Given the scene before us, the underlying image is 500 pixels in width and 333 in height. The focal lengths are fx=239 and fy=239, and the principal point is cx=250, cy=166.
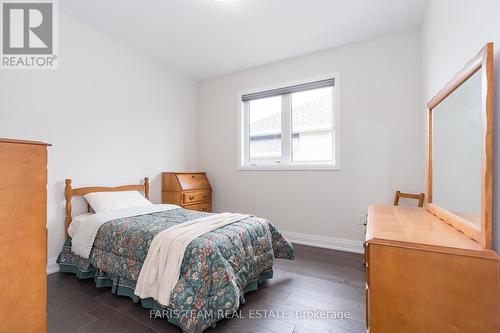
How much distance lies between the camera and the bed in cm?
151

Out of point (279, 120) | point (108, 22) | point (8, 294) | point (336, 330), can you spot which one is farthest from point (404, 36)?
point (8, 294)

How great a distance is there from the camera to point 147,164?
11.2ft

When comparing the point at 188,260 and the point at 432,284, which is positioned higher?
the point at 432,284

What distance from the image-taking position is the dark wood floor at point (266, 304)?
62.9 inches

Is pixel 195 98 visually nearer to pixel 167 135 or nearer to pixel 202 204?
pixel 167 135

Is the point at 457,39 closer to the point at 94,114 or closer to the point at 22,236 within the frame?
the point at 22,236

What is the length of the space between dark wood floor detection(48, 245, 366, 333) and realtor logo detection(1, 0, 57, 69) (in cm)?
213

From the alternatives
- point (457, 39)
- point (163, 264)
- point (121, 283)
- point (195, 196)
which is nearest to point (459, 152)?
point (457, 39)

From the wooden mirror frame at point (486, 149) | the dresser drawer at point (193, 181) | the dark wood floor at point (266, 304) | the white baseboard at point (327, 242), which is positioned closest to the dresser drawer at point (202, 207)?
the dresser drawer at point (193, 181)

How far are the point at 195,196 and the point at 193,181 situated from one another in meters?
0.24

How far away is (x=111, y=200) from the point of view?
105 inches

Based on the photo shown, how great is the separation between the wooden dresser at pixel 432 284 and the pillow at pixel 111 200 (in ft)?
8.42

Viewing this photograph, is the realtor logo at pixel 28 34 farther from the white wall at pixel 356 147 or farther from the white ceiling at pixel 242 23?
the white wall at pixel 356 147

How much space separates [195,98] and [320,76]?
222 cm
